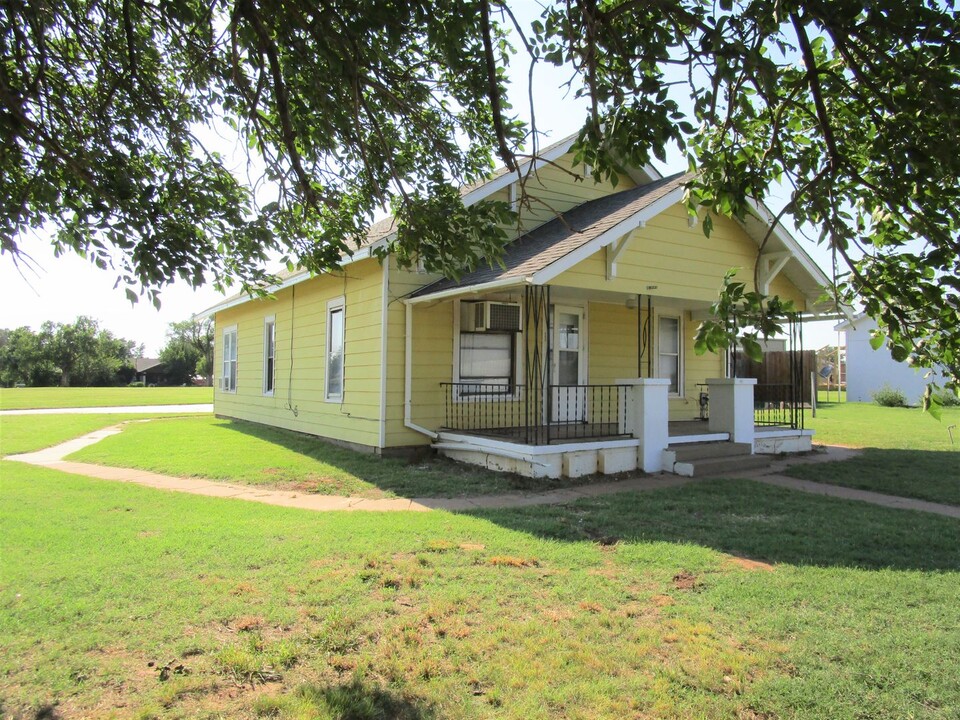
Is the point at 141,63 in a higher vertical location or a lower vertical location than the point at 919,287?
higher

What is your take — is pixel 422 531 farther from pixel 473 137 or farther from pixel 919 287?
pixel 919 287

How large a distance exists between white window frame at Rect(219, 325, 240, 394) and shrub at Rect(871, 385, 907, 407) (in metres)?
28.7

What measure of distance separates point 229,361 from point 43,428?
5.19m

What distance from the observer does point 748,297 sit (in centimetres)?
271

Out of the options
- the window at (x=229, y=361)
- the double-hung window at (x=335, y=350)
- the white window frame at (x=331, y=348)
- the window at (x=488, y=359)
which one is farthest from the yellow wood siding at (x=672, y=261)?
the window at (x=229, y=361)

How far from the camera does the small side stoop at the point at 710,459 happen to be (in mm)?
9938

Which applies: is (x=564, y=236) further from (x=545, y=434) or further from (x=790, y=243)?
(x=790, y=243)

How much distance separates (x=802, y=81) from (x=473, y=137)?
11.4ft

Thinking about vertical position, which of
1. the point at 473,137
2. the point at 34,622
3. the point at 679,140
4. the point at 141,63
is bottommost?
the point at 34,622

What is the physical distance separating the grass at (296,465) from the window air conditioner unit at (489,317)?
2.44 m

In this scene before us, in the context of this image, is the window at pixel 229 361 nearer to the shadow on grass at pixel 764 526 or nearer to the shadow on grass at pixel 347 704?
the shadow on grass at pixel 764 526

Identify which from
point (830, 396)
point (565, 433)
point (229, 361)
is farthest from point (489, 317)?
point (830, 396)

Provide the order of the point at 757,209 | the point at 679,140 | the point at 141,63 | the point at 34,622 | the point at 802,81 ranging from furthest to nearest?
the point at 757,209
the point at 141,63
the point at 34,622
the point at 679,140
the point at 802,81

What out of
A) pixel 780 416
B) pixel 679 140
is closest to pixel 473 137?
pixel 679 140
